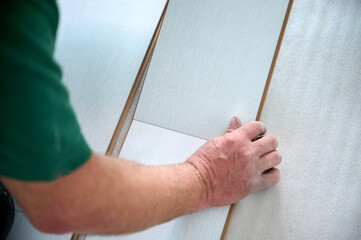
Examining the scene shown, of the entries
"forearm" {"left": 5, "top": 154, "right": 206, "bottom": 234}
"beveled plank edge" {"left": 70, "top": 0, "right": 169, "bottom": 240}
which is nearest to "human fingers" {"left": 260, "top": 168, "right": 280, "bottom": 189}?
Answer: "forearm" {"left": 5, "top": 154, "right": 206, "bottom": 234}

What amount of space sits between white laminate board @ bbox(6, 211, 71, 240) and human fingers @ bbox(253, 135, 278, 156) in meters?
0.91

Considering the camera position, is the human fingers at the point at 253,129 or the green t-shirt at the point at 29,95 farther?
the human fingers at the point at 253,129

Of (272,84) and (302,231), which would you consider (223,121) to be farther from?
(302,231)

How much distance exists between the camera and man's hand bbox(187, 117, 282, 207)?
105 centimetres

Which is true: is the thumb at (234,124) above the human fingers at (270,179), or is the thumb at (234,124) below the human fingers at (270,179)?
above

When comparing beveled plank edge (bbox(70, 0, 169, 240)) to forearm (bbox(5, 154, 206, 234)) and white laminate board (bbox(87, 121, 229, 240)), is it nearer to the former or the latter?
white laminate board (bbox(87, 121, 229, 240))

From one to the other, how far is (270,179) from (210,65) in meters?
0.63

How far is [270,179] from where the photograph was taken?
1088 mm

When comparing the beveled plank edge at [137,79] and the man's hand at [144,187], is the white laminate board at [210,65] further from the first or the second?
the man's hand at [144,187]

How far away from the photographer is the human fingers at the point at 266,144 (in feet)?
3.54

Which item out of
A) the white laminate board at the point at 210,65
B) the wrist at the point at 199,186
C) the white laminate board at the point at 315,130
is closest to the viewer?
the wrist at the point at 199,186

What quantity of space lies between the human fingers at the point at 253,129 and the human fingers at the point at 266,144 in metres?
0.03

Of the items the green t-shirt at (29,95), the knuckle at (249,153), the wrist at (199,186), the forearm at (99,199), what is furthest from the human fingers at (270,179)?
the green t-shirt at (29,95)

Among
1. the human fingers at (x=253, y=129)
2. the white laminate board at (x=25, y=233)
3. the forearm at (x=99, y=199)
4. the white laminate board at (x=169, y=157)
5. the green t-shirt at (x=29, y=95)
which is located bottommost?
the white laminate board at (x=25, y=233)
